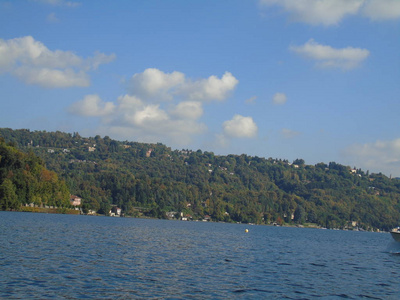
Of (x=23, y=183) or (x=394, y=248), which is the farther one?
(x=23, y=183)

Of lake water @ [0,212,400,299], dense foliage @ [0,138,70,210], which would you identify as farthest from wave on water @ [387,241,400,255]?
dense foliage @ [0,138,70,210]

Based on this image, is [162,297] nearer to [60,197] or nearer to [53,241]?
[53,241]

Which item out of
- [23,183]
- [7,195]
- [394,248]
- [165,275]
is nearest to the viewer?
[165,275]

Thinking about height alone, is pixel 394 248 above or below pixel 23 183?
below

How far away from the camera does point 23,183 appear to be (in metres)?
142

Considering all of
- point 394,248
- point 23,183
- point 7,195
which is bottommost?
point 394,248

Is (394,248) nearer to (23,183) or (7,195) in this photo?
(7,195)

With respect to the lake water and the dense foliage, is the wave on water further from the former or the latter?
the dense foliage

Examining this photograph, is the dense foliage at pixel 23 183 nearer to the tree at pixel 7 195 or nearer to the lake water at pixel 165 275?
the tree at pixel 7 195

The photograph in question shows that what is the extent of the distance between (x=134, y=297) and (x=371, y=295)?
1876 cm

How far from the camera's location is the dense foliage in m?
137

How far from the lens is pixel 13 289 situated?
90.7 ft

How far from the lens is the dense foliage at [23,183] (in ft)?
449

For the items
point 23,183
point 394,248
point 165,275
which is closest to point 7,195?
point 23,183
